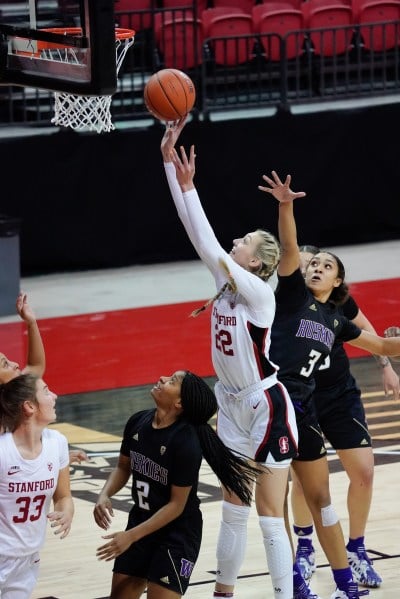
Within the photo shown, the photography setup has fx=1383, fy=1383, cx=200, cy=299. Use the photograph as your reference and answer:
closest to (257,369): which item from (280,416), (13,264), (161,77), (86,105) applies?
(280,416)

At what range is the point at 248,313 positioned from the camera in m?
6.13

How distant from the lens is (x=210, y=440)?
5.78 metres

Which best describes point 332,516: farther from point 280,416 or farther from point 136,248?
point 136,248

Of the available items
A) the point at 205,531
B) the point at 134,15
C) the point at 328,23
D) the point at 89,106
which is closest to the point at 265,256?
the point at 205,531

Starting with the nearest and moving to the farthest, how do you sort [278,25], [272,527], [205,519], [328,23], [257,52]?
[272,527] < [205,519] < [257,52] < [278,25] < [328,23]

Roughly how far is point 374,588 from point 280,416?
1112mm

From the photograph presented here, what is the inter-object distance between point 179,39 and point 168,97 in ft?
27.7

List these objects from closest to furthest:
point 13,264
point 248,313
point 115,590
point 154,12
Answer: point 115,590 < point 248,313 < point 13,264 < point 154,12

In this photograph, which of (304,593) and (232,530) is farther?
(304,593)

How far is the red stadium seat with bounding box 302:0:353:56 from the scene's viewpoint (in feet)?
52.0

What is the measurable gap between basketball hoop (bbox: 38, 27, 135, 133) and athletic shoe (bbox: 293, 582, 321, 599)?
2566 mm

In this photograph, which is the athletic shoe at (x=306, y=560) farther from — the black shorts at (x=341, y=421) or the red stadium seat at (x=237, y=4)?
the red stadium seat at (x=237, y=4)

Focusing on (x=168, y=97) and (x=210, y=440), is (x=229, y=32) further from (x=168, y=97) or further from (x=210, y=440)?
(x=210, y=440)

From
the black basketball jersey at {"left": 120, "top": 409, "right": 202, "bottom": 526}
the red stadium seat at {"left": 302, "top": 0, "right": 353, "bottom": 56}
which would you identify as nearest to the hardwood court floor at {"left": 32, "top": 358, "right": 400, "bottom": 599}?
the black basketball jersey at {"left": 120, "top": 409, "right": 202, "bottom": 526}
